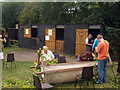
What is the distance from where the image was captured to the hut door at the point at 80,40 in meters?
11.9

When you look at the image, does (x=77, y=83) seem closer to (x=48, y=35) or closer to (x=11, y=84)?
(x=11, y=84)

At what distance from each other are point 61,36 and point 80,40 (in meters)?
4.92

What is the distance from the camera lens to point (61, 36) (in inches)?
666

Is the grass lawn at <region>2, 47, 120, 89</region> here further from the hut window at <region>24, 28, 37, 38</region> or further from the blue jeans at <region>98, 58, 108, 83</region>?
the hut window at <region>24, 28, 37, 38</region>

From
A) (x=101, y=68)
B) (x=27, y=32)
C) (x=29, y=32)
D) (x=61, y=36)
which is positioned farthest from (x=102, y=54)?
(x=27, y=32)

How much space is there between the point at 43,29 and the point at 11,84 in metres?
9.66

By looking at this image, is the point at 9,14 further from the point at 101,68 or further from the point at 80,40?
the point at 101,68

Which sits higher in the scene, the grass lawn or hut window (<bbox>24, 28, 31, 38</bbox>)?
hut window (<bbox>24, 28, 31, 38</bbox>)

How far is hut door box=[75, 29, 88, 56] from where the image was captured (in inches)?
468

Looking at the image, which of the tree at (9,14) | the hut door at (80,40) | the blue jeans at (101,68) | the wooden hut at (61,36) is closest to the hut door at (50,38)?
the wooden hut at (61,36)

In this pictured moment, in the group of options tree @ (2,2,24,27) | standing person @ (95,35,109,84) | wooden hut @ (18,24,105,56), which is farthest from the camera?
tree @ (2,2,24,27)

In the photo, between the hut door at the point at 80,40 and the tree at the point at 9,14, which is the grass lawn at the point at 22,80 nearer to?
the hut door at the point at 80,40

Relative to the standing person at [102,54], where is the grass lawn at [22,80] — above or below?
below

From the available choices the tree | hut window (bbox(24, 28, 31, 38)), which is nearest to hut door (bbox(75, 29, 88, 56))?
hut window (bbox(24, 28, 31, 38))
